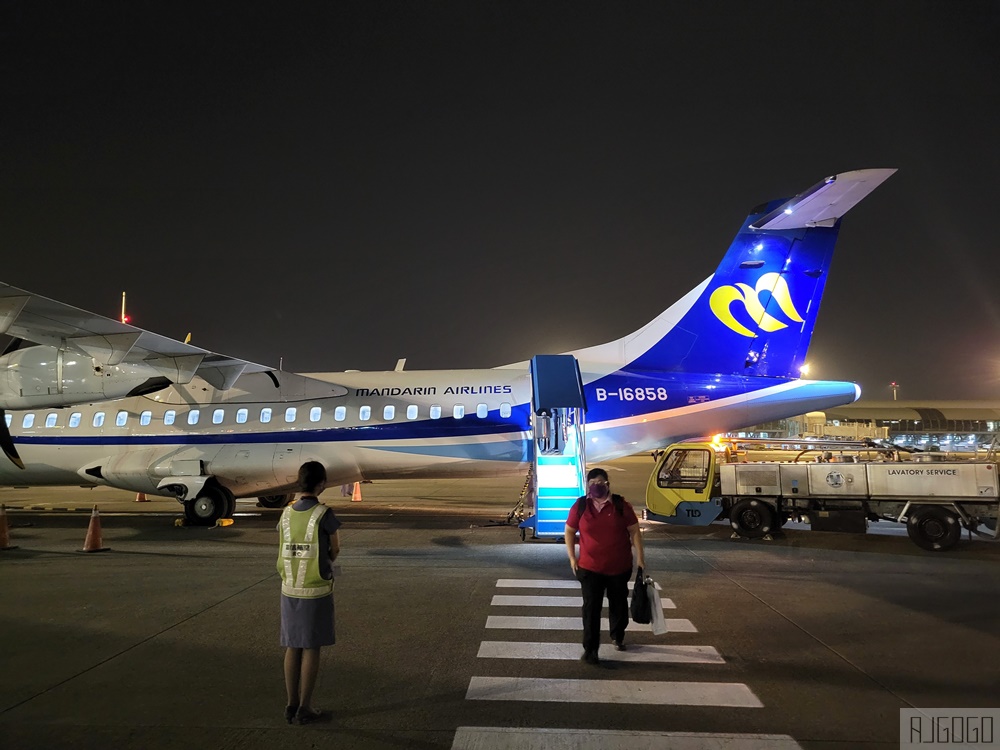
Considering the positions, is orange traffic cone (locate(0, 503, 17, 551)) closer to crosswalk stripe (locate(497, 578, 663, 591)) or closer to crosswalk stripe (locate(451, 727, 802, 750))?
crosswalk stripe (locate(497, 578, 663, 591))

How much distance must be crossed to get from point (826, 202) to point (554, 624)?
30.2 feet

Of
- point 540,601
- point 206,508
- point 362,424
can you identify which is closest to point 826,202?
point 540,601

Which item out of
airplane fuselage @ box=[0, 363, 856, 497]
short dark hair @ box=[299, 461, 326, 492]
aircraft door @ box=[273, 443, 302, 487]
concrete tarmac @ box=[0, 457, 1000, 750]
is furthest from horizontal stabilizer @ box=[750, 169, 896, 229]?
aircraft door @ box=[273, 443, 302, 487]

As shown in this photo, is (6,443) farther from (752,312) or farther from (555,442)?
(752,312)

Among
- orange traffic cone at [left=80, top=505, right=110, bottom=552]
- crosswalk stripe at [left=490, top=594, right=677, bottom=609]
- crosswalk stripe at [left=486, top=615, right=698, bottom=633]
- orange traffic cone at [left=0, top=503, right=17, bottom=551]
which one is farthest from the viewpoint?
orange traffic cone at [left=0, top=503, right=17, bottom=551]

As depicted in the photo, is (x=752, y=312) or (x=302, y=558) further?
(x=752, y=312)

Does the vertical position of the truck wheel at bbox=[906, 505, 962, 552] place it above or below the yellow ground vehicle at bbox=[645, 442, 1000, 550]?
below

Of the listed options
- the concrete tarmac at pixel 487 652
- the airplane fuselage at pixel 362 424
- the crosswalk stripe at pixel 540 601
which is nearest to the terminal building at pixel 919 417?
the airplane fuselage at pixel 362 424

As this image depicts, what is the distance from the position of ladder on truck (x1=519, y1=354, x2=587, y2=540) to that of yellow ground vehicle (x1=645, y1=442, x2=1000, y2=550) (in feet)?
5.33

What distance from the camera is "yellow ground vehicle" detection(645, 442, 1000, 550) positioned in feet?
35.3

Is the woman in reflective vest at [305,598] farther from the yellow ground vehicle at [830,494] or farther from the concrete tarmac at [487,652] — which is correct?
the yellow ground vehicle at [830,494]

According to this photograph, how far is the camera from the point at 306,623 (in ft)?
14.1

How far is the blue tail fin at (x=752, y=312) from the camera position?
13148 mm

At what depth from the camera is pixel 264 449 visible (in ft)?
46.5
